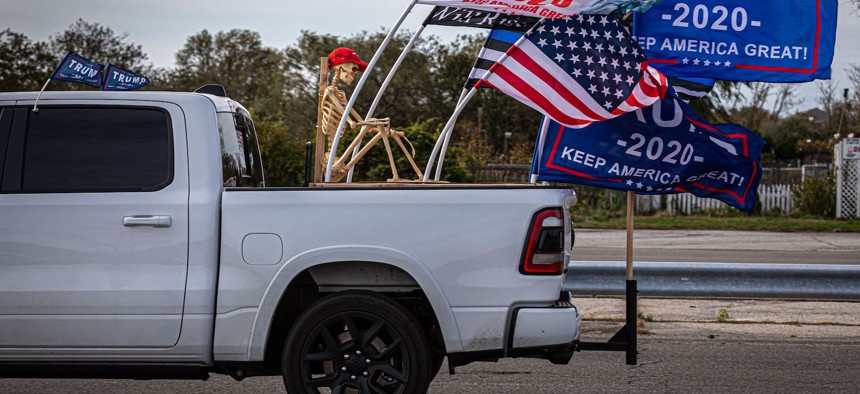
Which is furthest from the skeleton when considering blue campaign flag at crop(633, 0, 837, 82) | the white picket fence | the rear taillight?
the white picket fence

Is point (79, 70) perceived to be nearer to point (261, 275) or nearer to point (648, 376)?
point (261, 275)

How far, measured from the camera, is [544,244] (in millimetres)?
4812

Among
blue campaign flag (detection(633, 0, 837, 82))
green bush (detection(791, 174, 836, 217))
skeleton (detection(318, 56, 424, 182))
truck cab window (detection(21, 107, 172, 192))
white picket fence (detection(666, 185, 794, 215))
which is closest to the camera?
truck cab window (detection(21, 107, 172, 192))

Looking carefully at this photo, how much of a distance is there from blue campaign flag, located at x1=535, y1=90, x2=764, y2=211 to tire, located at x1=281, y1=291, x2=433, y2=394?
6.22 ft

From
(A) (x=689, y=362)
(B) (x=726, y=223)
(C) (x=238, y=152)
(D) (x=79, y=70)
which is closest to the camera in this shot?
(C) (x=238, y=152)

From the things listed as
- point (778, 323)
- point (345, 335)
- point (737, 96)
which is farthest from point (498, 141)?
point (345, 335)

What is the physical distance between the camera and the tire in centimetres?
482

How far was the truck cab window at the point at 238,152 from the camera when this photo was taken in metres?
5.29

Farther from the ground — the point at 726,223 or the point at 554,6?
the point at 554,6

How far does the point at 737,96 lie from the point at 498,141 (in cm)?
1838

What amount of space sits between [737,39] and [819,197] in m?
20.0

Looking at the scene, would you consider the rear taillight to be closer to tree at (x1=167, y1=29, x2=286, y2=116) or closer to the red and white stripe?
the red and white stripe

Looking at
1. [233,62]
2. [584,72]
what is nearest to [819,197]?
[584,72]

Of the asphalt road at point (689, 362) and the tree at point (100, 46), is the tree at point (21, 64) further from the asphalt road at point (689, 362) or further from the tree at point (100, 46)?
the asphalt road at point (689, 362)
